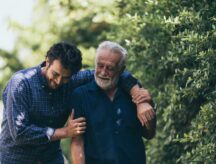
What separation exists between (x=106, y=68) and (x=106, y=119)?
420 mm

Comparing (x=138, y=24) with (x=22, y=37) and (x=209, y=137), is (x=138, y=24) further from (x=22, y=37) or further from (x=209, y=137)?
(x=22, y=37)

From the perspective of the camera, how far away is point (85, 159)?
5.55m

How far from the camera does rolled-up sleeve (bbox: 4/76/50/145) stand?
538cm

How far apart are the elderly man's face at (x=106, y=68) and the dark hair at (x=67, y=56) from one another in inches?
7.2

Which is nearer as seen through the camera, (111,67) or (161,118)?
(111,67)

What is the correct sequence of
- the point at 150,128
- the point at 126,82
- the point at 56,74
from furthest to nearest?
1. the point at 126,82
2. the point at 150,128
3. the point at 56,74

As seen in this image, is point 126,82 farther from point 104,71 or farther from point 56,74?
point 56,74

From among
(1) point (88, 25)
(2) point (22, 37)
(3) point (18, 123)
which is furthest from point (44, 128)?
A: (2) point (22, 37)

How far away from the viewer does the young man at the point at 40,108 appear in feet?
17.6

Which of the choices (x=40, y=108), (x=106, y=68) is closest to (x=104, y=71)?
(x=106, y=68)

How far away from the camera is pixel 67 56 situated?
17.5ft

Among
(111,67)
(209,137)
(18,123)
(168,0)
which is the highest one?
(168,0)

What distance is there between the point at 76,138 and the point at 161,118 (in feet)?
6.71

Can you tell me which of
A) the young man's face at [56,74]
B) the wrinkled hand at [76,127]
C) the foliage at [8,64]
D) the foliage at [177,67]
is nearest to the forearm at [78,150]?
the wrinkled hand at [76,127]
